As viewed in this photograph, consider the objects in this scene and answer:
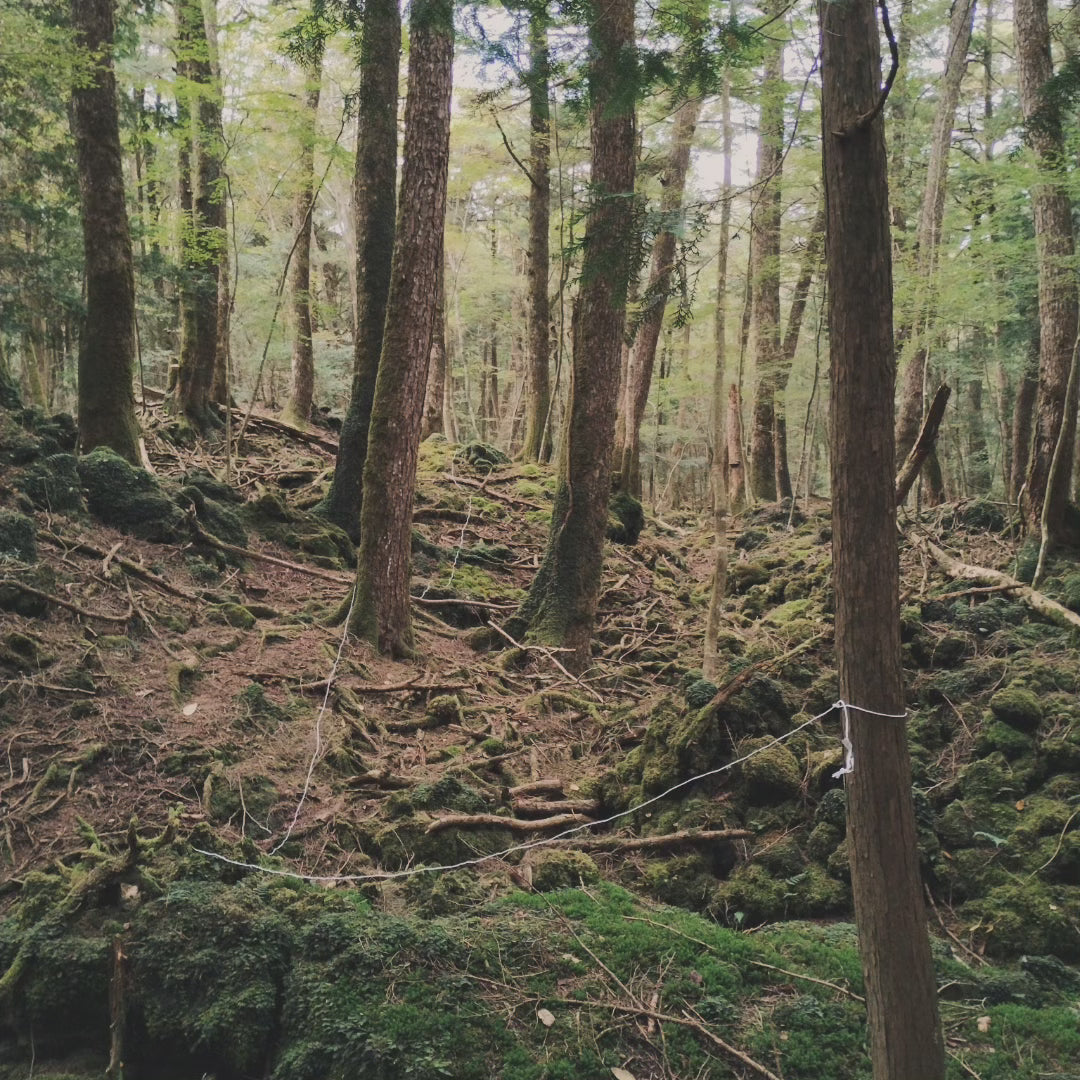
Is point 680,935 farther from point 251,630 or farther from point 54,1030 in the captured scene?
point 251,630

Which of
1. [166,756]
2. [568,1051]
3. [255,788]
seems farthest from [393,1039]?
[166,756]

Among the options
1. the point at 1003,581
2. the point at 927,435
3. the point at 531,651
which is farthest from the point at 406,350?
the point at 1003,581

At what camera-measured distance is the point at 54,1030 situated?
10.4ft

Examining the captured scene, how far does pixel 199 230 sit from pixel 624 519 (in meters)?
7.84

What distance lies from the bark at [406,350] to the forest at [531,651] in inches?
1.6

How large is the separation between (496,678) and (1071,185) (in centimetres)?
794

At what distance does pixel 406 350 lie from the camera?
735cm

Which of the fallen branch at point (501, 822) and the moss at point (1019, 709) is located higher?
the moss at point (1019, 709)

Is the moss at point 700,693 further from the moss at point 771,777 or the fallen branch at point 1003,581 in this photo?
the fallen branch at point 1003,581

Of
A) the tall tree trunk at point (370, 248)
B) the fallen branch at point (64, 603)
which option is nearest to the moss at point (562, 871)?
the fallen branch at point (64, 603)

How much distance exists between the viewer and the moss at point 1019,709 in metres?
5.11

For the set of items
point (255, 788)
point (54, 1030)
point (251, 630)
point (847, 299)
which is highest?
point (847, 299)

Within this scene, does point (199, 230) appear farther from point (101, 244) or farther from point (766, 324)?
point (766, 324)

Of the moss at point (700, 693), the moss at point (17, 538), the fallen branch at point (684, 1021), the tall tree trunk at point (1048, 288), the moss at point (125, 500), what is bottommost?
the fallen branch at point (684, 1021)
